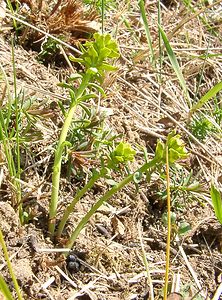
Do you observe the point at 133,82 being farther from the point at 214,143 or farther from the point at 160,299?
the point at 160,299

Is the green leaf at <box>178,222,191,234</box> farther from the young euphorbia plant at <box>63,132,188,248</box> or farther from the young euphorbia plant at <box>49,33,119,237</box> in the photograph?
the young euphorbia plant at <box>49,33,119,237</box>

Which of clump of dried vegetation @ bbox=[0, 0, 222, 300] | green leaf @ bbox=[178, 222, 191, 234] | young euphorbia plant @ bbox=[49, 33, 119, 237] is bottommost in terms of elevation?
green leaf @ bbox=[178, 222, 191, 234]

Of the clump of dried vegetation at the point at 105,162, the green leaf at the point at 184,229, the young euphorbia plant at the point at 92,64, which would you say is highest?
the young euphorbia plant at the point at 92,64

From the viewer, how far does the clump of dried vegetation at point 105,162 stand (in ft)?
5.93

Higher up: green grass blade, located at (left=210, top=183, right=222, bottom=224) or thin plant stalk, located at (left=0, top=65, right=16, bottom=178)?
thin plant stalk, located at (left=0, top=65, right=16, bottom=178)

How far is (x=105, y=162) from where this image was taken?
2061 mm

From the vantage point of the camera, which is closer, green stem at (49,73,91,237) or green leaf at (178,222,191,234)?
green stem at (49,73,91,237)

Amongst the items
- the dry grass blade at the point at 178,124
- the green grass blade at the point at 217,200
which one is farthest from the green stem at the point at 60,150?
the dry grass blade at the point at 178,124

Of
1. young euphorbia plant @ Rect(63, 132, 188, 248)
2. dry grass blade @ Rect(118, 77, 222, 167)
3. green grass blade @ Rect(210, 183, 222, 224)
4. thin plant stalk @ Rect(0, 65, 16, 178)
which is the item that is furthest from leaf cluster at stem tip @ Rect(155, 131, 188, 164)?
dry grass blade @ Rect(118, 77, 222, 167)

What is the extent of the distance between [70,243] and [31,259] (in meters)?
0.14

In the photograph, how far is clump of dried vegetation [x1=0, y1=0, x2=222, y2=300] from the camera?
71.1 inches

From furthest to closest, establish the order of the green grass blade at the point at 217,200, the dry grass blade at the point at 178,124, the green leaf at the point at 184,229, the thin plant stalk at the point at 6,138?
the dry grass blade at the point at 178,124, the green leaf at the point at 184,229, the thin plant stalk at the point at 6,138, the green grass blade at the point at 217,200

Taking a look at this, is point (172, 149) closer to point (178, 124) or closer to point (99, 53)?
point (99, 53)

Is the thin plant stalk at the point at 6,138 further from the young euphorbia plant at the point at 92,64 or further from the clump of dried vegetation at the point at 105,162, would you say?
the young euphorbia plant at the point at 92,64
